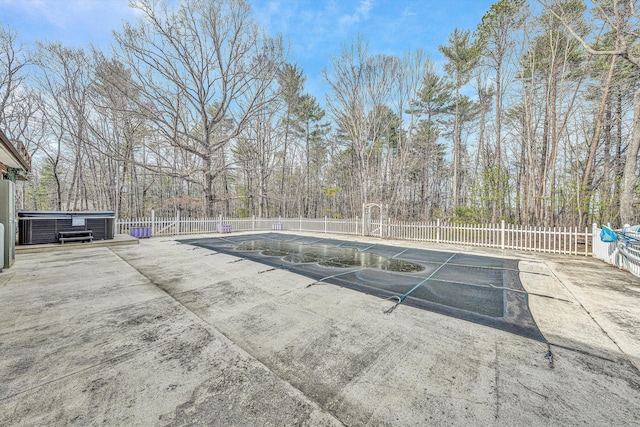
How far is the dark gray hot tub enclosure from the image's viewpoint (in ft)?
21.1

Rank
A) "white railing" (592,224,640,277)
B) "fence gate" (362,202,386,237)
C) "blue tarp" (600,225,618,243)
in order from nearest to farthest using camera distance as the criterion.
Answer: "white railing" (592,224,640,277), "blue tarp" (600,225,618,243), "fence gate" (362,202,386,237)

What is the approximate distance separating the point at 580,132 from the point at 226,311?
1767 centimetres

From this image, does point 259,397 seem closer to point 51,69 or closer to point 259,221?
point 259,221

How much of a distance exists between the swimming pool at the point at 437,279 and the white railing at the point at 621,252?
1652mm

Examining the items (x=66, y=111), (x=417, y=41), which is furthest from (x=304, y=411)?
(x=66, y=111)

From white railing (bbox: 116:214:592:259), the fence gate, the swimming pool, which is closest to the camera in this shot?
the swimming pool

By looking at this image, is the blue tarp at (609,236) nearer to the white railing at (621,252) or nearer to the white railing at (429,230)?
the white railing at (621,252)

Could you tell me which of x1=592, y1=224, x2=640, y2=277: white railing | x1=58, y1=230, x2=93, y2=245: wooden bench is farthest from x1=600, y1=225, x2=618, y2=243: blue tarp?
x1=58, y1=230, x2=93, y2=245: wooden bench

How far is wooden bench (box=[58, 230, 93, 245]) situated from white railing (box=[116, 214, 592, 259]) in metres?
2.45

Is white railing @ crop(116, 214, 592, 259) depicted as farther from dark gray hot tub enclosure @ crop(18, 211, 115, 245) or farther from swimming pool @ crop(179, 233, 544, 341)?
swimming pool @ crop(179, 233, 544, 341)

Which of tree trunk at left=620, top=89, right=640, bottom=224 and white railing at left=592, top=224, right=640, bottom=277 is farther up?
tree trunk at left=620, top=89, right=640, bottom=224

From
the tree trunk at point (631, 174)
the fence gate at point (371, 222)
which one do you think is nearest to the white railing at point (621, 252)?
the tree trunk at point (631, 174)

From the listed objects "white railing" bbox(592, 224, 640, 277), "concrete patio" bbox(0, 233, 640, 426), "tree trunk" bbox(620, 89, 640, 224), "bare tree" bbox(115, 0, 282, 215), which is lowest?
"concrete patio" bbox(0, 233, 640, 426)

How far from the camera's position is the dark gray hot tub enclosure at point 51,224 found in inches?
254
